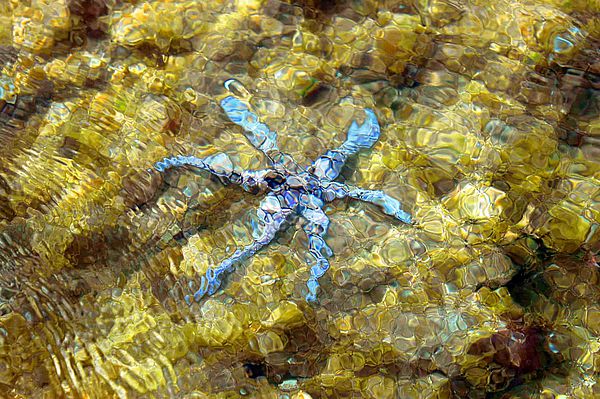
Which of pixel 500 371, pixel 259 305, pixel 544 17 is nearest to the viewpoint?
pixel 500 371

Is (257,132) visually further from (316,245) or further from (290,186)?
(316,245)

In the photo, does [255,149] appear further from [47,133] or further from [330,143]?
[47,133]

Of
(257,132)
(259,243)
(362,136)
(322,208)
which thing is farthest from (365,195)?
(257,132)

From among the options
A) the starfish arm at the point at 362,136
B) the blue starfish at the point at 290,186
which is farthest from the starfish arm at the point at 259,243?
the starfish arm at the point at 362,136

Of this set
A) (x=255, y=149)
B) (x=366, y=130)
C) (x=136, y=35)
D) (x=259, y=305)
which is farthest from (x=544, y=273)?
(x=136, y=35)

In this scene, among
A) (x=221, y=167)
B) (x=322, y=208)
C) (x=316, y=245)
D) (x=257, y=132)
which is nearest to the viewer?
(x=316, y=245)

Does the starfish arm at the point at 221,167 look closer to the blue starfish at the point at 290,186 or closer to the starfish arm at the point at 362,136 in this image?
the blue starfish at the point at 290,186

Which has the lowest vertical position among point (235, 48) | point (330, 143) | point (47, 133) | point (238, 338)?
point (238, 338)
